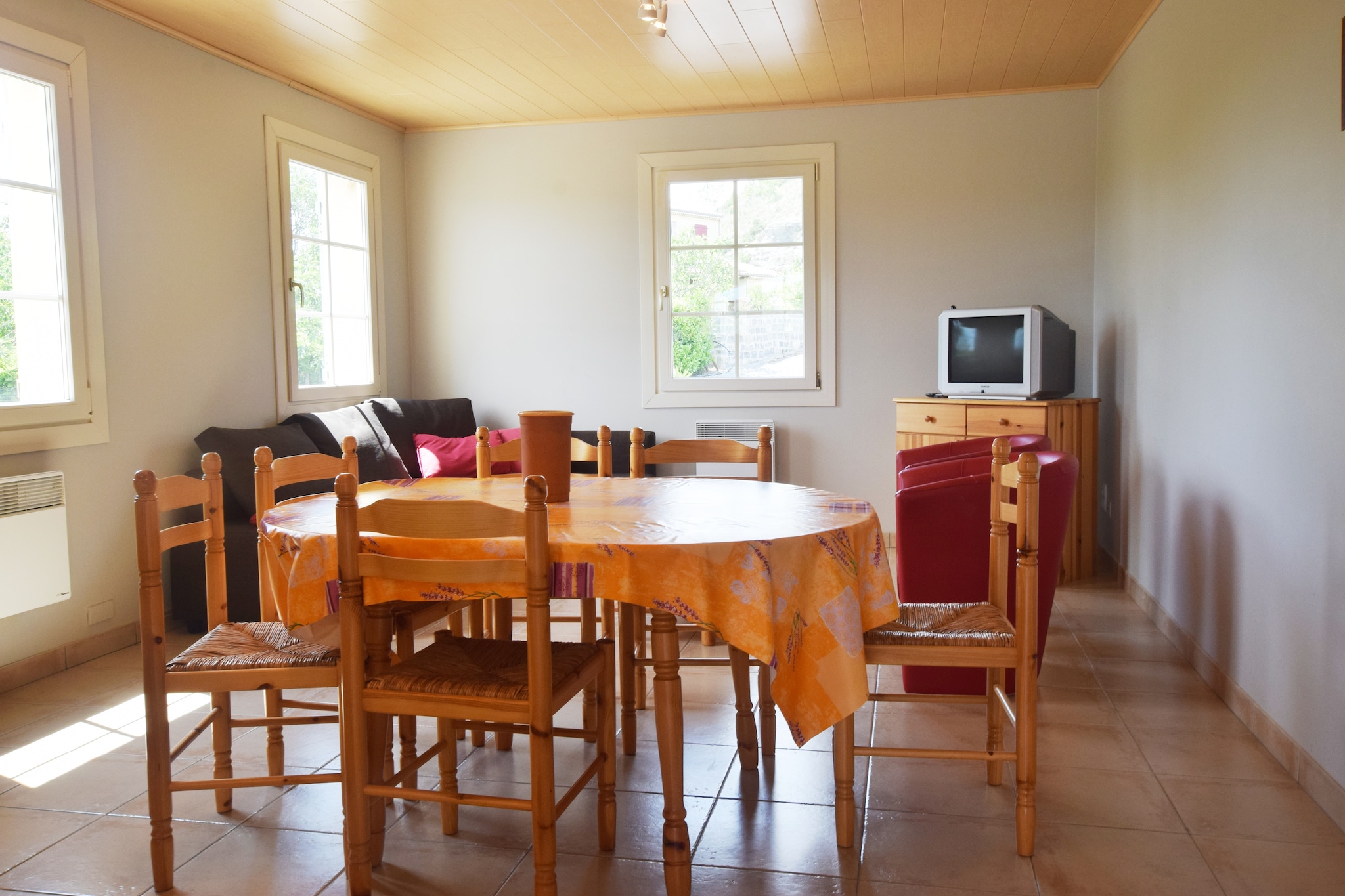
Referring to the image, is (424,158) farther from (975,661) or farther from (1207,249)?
(975,661)

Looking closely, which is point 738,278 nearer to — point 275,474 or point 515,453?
point 515,453

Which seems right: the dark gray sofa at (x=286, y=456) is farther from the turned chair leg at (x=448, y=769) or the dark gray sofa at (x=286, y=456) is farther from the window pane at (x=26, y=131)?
the turned chair leg at (x=448, y=769)

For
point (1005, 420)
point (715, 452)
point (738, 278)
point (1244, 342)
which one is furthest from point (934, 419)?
point (715, 452)

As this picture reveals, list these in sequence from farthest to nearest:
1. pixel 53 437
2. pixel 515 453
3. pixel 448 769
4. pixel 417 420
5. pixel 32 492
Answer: pixel 417 420, pixel 53 437, pixel 32 492, pixel 515 453, pixel 448 769

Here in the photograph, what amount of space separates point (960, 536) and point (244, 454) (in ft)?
9.30

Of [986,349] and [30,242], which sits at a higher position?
[30,242]

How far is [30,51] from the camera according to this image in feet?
11.1

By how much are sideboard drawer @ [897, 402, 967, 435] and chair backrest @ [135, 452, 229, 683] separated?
3.44 m

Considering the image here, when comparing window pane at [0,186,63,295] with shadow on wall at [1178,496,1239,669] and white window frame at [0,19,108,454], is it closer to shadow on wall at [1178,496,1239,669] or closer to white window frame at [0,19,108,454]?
white window frame at [0,19,108,454]

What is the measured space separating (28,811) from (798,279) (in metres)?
4.34

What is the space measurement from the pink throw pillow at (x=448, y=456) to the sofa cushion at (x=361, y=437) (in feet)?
0.43

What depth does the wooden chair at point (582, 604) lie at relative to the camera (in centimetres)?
258

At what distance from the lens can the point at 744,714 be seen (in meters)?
2.55

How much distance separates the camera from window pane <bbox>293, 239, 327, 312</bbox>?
4.93 metres
